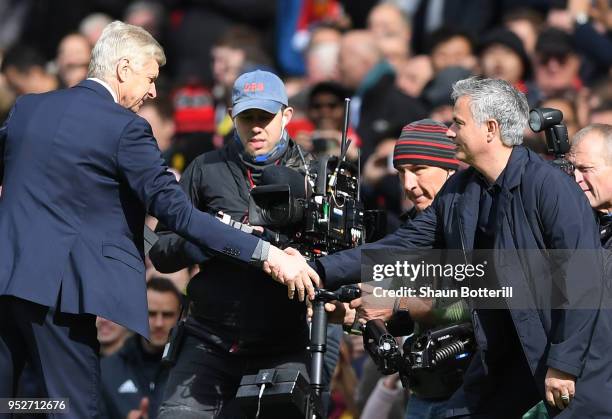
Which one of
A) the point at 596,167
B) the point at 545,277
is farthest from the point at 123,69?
the point at 596,167

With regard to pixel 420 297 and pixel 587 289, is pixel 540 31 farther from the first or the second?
pixel 587 289

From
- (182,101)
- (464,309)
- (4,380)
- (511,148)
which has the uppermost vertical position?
(182,101)

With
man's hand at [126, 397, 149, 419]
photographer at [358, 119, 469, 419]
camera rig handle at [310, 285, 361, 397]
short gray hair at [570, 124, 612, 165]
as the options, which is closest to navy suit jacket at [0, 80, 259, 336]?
camera rig handle at [310, 285, 361, 397]

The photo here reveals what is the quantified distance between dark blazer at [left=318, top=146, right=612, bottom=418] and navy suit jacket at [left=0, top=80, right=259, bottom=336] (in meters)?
1.44

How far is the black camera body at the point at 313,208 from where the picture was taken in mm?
7098

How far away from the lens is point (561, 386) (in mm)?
6324

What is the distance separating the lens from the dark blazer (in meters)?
6.34

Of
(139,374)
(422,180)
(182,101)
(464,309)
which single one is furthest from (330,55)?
(464,309)

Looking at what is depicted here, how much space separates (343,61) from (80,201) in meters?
5.67

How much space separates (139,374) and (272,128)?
94.8 inches

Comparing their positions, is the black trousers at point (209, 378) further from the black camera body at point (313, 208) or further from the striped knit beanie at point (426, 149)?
the striped knit beanie at point (426, 149)

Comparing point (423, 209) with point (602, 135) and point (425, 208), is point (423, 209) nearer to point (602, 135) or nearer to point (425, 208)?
point (425, 208)

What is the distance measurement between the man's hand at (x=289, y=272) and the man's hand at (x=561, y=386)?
123 centimetres

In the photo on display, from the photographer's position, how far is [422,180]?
7.75 m
